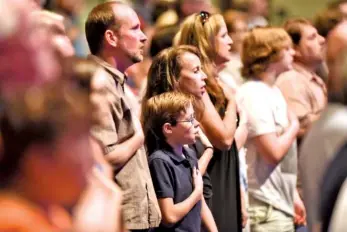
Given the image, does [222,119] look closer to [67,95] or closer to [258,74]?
[258,74]

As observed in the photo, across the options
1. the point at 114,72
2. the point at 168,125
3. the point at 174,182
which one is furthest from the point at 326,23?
the point at 114,72

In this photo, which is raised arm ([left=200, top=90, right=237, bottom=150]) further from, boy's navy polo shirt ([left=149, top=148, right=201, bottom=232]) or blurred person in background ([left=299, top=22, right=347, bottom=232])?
blurred person in background ([left=299, top=22, right=347, bottom=232])

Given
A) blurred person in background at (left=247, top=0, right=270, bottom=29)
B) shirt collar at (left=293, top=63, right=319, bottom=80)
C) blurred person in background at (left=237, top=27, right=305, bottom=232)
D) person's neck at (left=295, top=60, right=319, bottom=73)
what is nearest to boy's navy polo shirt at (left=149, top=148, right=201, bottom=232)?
blurred person in background at (left=237, top=27, right=305, bottom=232)

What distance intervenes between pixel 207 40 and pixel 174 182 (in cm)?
106

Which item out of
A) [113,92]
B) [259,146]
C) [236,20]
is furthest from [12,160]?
[236,20]

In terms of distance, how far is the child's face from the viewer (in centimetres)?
467

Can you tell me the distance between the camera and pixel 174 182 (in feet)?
15.3

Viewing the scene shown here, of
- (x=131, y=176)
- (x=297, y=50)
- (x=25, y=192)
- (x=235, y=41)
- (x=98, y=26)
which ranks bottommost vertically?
(x=235, y=41)

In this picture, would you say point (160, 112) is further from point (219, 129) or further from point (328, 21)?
point (328, 21)

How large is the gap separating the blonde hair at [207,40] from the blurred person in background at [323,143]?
1686mm

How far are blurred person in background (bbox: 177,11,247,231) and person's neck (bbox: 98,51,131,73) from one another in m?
0.65

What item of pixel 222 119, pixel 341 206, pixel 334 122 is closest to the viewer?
pixel 341 206

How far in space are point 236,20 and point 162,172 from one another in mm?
3113

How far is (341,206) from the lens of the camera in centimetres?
320
